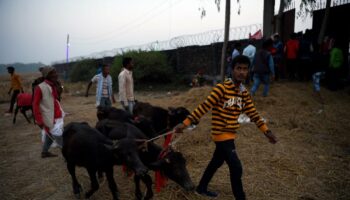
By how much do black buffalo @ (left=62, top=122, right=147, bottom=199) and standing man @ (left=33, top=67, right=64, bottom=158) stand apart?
69 centimetres

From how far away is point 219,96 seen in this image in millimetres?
3529

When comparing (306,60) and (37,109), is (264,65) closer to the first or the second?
(306,60)

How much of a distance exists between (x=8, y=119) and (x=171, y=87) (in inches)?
384

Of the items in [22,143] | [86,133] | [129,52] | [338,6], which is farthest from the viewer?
[129,52]

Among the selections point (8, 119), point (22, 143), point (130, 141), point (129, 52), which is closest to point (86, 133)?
point (130, 141)

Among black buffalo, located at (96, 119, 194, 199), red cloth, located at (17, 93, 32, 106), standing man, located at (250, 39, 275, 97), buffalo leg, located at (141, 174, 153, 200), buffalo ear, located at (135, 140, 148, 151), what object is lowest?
buffalo leg, located at (141, 174, 153, 200)

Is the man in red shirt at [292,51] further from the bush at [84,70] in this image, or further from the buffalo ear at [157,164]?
the bush at [84,70]

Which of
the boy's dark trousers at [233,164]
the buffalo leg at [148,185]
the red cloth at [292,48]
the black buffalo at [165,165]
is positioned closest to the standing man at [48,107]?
the black buffalo at [165,165]

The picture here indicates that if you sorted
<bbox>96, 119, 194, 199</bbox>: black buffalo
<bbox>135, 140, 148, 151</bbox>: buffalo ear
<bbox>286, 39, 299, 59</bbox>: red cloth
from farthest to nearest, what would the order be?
<bbox>286, 39, 299, 59</bbox>: red cloth → <bbox>135, 140, 148, 151</bbox>: buffalo ear → <bbox>96, 119, 194, 199</bbox>: black buffalo

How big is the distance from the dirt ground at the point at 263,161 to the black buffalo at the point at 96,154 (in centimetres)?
48

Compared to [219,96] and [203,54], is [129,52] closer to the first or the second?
[203,54]

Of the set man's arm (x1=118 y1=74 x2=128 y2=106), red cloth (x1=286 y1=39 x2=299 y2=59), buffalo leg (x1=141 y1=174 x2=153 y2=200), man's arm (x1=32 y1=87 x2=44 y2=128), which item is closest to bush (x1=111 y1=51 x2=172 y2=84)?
red cloth (x1=286 y1=39 x2=299 y2=59)

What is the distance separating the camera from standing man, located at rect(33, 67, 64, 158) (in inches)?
201

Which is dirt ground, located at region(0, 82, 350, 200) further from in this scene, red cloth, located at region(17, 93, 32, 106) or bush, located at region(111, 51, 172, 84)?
bush, located at region(111, 51, 172, 84)
